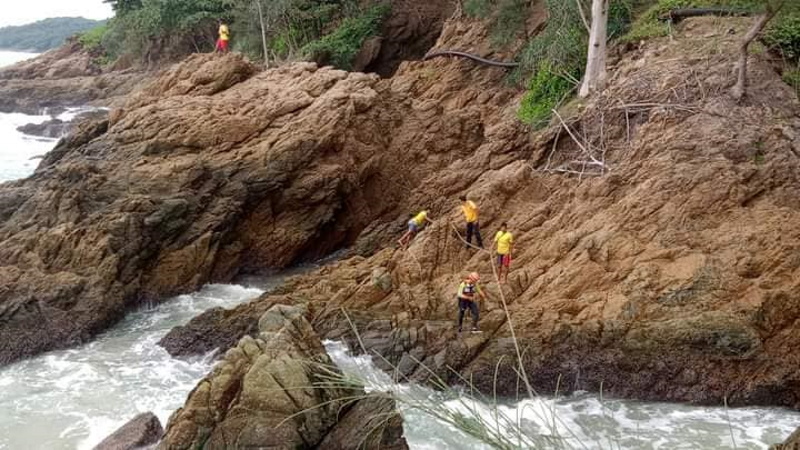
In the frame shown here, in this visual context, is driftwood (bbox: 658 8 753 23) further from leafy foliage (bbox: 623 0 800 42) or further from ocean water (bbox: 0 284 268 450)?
ocean water (bbox: 0 284 268 450)

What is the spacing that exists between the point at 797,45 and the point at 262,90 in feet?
48.0

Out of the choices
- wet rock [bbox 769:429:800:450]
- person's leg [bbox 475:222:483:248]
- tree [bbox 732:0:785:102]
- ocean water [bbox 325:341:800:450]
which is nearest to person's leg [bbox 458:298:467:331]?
ocean water [bbox 325:341:800:450]

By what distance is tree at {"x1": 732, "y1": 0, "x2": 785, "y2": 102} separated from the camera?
15.6m

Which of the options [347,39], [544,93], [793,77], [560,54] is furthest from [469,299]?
[347,39]

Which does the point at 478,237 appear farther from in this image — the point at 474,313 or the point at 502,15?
the point at 502,15

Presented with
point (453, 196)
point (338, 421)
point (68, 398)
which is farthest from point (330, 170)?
Answer: point (338, 421)

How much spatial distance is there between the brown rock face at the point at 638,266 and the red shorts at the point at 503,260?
413 millimetres

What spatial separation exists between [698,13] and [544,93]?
4818mm

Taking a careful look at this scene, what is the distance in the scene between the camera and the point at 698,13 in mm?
20125

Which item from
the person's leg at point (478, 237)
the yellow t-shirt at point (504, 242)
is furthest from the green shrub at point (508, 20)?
the yellow t-shirt at point (504, 242)

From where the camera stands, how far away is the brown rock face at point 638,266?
12.6 m

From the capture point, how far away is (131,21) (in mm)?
43344

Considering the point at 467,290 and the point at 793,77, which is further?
the point at 793,77

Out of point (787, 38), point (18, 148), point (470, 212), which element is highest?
point (787, 38)
